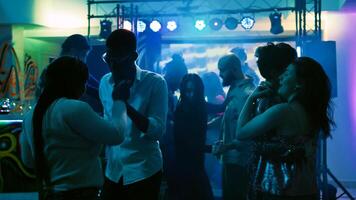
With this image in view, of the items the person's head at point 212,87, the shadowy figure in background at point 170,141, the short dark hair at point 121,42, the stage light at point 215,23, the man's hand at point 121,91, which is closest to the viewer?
the man's hand at point 121,91

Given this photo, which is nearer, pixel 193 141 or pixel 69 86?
pixel 69 86

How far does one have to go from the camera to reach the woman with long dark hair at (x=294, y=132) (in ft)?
7.09

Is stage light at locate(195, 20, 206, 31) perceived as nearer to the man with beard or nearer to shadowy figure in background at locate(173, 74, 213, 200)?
shadowy figure in background at locate(173, 74, 213, 200)

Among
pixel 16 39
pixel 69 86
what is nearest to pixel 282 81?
pixel 69 86

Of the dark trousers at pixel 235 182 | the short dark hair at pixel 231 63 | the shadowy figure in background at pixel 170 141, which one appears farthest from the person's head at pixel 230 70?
the shadowy figure in background at pixel 170 141

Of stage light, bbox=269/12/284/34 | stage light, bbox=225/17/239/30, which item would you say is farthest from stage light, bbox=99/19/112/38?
stage light, bbox=269/12/284/34

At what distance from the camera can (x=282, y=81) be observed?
7.43ft

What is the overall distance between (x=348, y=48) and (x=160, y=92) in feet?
19.6

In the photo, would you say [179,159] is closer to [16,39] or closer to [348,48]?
[348,48]

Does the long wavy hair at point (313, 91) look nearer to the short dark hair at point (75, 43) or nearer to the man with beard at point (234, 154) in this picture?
the man with beard at point (234, 154)

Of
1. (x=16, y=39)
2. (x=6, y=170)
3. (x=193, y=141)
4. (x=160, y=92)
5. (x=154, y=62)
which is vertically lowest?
(x=6, y=170)

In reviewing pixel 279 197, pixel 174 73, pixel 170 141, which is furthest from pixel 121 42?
pixel 174 73

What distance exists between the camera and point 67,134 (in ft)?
6.55

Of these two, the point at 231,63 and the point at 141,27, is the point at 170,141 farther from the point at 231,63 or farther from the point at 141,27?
the point at 141,27
